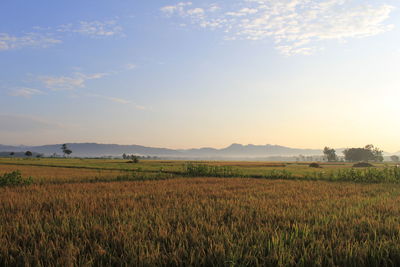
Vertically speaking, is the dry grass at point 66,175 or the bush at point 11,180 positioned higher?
the bush at point 11,180

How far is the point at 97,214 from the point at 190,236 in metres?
3.63

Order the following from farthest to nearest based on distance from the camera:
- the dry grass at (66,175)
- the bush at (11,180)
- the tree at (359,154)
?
1. the tree at (359,154)
2. the dry grass at (66,175)
3. the bush at (11,180)

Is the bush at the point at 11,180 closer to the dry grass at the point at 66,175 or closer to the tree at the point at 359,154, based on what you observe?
the dry grass at the point at 66,175

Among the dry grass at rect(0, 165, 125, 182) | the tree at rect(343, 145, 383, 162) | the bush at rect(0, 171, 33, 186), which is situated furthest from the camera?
the tree at rect(343, 145, 383, 162)

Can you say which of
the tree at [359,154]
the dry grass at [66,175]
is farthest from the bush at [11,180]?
the tree at [359,154]

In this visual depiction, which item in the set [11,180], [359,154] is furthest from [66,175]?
[359,154]

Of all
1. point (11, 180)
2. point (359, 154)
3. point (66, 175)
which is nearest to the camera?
point (11, 180)

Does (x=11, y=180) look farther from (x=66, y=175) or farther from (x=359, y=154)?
(x=359, y=154)

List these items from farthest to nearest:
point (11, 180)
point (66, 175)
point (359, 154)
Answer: point (359, 154) < point (66, 175) < point (11, 180)

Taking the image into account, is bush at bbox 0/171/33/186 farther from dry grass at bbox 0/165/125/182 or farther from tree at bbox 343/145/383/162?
tree at bbox 343/145/383/162

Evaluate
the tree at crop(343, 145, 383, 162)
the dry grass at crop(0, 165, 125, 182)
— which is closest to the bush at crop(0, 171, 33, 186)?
the dry grass at crop(0, 165, 125, 182)

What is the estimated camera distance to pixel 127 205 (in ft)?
31.1

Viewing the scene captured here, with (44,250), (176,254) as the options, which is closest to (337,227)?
(176,254)

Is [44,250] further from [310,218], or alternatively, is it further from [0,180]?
[0,180]
